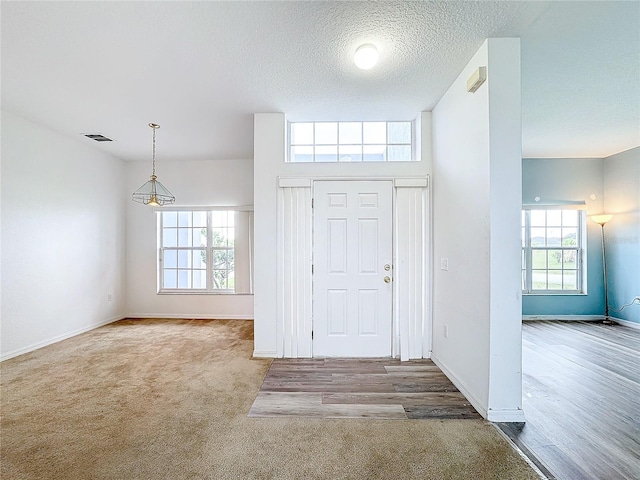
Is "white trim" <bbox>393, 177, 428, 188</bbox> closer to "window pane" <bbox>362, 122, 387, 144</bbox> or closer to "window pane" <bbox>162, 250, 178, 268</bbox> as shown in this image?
"window pane" <bbox>362, 122, 387, 144</bbox>

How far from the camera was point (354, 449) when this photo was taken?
2.00 m

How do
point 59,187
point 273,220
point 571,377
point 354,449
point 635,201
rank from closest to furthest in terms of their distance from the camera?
point 354,449 → point 571,377 → point 273,220 → point 59,187 → point 635,201

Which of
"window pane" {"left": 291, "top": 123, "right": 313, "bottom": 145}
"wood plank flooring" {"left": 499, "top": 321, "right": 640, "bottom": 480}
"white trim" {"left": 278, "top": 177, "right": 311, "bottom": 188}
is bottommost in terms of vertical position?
"wood plank flooring" {"left": 499, "top": 321, "right": 640, "bottom": 480}

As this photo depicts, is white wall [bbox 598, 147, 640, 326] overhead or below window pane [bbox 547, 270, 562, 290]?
overhead

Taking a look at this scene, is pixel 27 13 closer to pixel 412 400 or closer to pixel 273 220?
pixel 273 220

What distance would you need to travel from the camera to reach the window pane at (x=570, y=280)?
552cm

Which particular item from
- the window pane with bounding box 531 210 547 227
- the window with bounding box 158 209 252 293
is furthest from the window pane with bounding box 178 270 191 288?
the window pane with bounding box 531 210 547 227

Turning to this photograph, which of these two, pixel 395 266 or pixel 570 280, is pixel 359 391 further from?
pixel 570 280

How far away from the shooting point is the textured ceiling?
2.07m

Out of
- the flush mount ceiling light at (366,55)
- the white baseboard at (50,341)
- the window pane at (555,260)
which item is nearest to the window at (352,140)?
the flush mount ceiling light at (366,55)

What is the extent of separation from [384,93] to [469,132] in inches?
38.4

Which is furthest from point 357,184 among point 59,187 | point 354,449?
point 59,187

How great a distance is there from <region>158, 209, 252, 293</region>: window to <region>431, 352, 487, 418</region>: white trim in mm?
3484

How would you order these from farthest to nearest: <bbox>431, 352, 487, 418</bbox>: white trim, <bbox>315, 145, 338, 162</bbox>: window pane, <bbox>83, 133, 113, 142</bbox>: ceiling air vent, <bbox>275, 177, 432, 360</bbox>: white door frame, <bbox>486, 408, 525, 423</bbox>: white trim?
<bbox>83, 133, 113, 142</bbox>: ceiling air vent, <bbox>315, 145, 338, 162</bbox>: window pane, <bbox>275, 177, 432, 360</bbox>: white door frame, <bbox>431, 352, 487, 418</bbox>: white trim, <bbox>486, 408, 525, 423</bbox>: white trim
